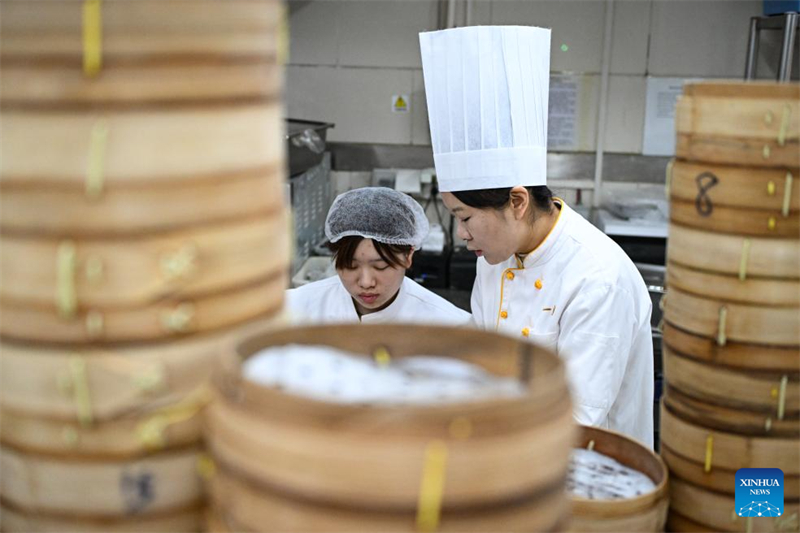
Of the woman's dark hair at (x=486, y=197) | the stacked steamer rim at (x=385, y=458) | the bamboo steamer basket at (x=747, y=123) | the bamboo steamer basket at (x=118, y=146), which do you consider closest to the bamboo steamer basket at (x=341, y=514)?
the stacked steamer rim at (x=385, y=458)

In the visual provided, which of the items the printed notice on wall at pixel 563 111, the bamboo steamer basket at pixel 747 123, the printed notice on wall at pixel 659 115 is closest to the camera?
the bamboo steamer basket at pixel 747 123

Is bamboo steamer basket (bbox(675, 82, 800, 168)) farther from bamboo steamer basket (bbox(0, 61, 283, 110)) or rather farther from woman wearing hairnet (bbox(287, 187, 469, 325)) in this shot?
woman wearing hairnet (bbox(287, 187, 469, 325))

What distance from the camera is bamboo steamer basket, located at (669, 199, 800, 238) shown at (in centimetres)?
111

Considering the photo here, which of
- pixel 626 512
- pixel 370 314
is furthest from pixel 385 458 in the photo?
pixel 370 314

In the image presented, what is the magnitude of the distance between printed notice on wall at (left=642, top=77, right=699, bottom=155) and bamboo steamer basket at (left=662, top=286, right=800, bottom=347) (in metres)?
4.34

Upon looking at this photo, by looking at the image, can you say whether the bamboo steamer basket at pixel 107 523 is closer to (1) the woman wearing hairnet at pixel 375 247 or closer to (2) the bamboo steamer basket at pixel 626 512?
(2) the bamboo steamer basket at pixel 626 512

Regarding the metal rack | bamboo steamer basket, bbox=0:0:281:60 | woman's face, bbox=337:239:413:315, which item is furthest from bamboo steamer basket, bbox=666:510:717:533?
the metal rack

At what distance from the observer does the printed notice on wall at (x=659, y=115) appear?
520 cm

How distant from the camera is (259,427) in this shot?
0.75 meters

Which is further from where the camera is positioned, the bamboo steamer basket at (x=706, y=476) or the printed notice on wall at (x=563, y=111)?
the printed notice on wall at (x=563, y=111)

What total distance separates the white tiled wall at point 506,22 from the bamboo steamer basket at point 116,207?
172 inches

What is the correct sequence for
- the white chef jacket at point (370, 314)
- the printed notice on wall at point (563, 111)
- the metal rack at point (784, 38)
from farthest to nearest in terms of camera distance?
the printed notice on wall at point (563, 111), the metal rack at point (784, 38), the white chef jacket at point (370, 314)

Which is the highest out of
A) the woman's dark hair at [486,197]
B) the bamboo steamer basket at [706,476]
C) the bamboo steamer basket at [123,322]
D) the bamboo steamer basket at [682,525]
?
the woman's dark hair at [486,197]

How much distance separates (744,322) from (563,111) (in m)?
4.41
